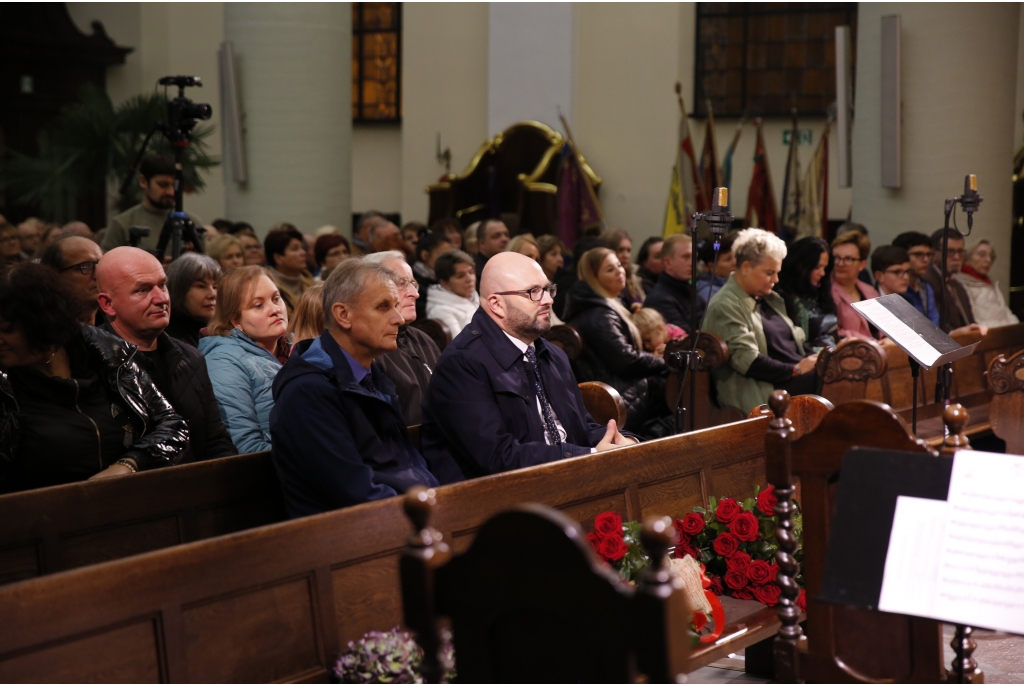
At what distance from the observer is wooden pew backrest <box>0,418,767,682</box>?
6.75 ft

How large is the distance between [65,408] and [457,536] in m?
1.23

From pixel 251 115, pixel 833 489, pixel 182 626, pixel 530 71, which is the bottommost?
pixel 182 626

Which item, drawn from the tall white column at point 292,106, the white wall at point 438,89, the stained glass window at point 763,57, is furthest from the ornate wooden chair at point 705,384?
the white wall at point 438,89

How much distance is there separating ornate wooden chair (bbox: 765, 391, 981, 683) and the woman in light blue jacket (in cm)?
205

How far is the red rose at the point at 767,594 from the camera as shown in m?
3.24

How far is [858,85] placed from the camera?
28.5ft

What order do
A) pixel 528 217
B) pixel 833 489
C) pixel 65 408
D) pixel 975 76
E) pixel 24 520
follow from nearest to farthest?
pixel 833 489 < pixel 24 520 < pixel 65 408 < pixel 975 76 < pixel 528 217

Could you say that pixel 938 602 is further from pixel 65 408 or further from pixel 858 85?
pixel 858 85

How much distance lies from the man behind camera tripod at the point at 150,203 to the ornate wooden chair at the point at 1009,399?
4298 mm

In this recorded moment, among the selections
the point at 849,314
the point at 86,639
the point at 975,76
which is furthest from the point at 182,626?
the point at 975,76

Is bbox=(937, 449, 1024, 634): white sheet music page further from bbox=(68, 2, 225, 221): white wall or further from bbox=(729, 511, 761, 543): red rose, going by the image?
bbox=(68, 2, 225, 221): white wall

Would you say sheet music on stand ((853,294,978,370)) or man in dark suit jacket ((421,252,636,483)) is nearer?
man in dark suit jacket ((421,252,636,483))

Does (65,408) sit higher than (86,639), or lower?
higher

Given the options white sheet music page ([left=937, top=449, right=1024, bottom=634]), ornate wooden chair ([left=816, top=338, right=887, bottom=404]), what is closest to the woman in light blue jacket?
white sheet music page ([left=937, top=449, right=1024, bottom=634])
